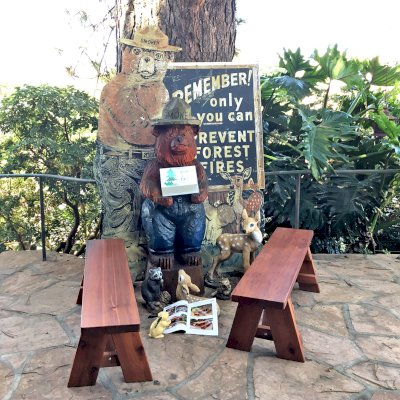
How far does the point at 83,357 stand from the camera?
2.03 m

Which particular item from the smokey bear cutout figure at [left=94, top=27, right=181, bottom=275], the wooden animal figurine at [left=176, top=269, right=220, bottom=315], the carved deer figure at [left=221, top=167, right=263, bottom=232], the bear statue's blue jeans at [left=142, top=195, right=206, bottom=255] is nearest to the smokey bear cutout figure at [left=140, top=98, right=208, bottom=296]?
the bear statue's blue jeans at [left=142, top=195, right=206, bottom=255]

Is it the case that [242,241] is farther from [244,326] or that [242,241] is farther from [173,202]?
[244,326]

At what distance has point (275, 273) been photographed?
250cm

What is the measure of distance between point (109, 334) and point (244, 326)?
79 cm

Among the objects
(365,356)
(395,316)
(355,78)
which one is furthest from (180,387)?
(355,78)

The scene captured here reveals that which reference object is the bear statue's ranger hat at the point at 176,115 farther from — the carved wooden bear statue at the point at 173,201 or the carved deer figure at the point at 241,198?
the carved deer figure at the point at 241,198

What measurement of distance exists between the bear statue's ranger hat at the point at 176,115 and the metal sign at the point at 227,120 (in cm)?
55

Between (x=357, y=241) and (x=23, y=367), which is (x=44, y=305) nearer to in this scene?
(x=23, y=367)

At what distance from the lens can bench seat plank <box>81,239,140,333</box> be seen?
193 centimetres

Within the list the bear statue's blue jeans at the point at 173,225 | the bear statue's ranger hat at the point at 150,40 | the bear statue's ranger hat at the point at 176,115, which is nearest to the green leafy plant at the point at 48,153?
the bear statue's ranger hat at the point at 150,40

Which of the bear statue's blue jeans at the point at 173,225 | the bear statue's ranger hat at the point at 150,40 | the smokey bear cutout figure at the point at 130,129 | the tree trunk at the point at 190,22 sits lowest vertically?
the bear statue's blue jeans at the point at 173,225

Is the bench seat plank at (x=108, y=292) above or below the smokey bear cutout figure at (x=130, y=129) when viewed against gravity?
below

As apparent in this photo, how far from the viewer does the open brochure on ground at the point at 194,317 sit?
8.70 ft

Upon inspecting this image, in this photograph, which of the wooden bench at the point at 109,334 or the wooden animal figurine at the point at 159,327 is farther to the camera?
the wooden animal figurine at the point at 159,327
